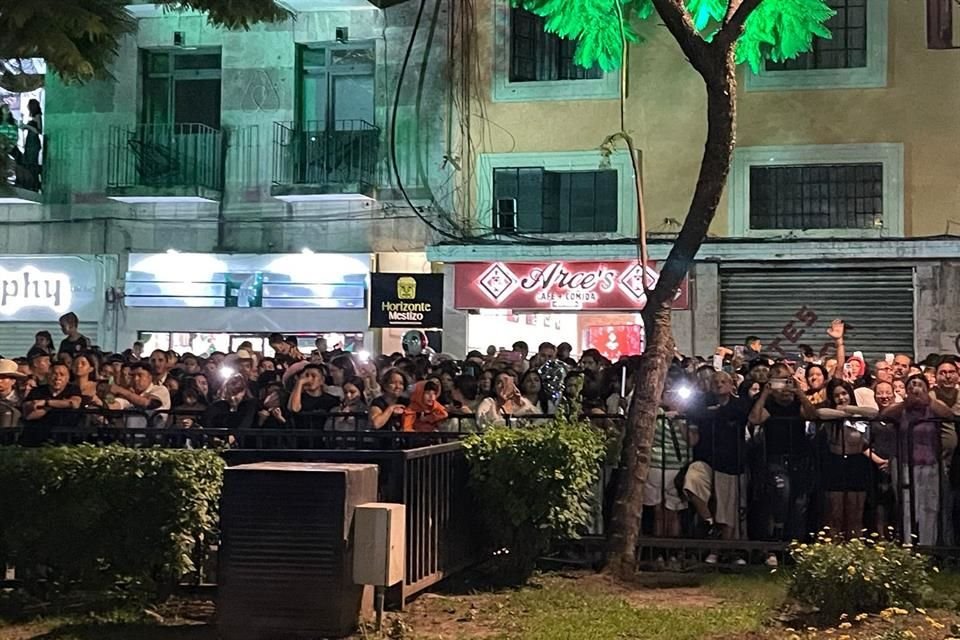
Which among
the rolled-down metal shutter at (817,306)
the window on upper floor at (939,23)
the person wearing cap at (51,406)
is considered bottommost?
the person wearing cap at (51,406)

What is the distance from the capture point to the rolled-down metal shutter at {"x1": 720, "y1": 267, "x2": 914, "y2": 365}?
57.3 ft

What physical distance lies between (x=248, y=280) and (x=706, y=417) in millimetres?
11397

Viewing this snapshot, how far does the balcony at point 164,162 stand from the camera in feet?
63.5

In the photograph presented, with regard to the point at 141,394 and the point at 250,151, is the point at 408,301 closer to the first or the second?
the point at 250,151

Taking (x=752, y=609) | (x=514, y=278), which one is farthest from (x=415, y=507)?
(x=514, y=278)

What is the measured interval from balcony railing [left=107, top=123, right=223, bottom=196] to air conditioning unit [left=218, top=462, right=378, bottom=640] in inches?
528

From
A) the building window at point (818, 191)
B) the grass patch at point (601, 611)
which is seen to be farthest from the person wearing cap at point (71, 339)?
the building window at point (818, 191)

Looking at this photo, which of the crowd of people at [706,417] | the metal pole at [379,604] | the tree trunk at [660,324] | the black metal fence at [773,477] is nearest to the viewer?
the metal pole at [379,604]

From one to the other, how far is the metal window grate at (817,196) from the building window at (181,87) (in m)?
9.44

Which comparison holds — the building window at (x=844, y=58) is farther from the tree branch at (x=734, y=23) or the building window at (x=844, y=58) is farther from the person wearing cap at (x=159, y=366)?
the person wearing cap at (x=159, y=366)

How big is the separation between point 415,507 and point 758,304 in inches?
451

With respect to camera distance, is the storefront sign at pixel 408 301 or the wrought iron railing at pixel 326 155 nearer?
the storefront sign at pixel 408 301

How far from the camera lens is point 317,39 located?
64.6 ft

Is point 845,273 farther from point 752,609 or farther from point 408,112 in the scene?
point 752,609
